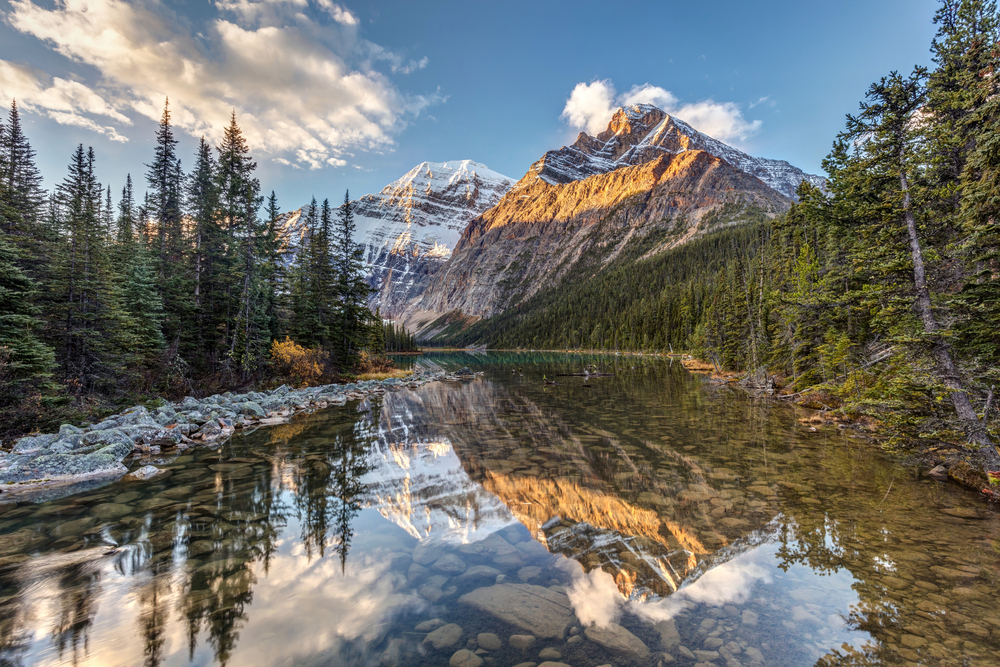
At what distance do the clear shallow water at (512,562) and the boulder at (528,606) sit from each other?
3cm

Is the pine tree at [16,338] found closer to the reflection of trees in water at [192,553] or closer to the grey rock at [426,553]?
the reflection of trees in water at [192,553]

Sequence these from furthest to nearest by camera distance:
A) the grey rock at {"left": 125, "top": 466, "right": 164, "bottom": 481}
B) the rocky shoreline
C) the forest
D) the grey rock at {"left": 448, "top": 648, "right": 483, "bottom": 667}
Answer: the grey rock at {"left": 125, "top": 466, "right": 164, "bottom": 481} < the rocky shoreline < the forest < the grey rock at {"left": 448, "top": 648, "right": 483, "bottom": 667}

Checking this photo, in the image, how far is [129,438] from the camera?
12.8 metres

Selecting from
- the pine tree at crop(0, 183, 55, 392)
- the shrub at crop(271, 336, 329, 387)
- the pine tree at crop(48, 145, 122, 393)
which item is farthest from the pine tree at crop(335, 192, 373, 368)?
the pine tree at crop(0, 183, 55, 392)

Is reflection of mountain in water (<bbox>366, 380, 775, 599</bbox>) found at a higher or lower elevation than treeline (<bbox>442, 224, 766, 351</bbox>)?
lower

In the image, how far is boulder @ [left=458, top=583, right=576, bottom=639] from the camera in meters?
4.97

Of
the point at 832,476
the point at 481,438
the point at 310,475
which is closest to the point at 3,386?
the point at 310,475

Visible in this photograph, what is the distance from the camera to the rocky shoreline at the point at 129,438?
403 inches

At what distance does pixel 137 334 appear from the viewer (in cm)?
2020

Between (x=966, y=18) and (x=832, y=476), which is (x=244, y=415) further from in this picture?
(x=966, y=18)

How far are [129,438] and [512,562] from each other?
44.2ft

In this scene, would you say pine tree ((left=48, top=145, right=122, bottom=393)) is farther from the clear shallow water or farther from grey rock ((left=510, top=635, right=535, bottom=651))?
grey rock ((left=510, top=635, right=535, bottom=651))

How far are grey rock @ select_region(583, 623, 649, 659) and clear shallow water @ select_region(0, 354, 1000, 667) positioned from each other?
0.03 metres

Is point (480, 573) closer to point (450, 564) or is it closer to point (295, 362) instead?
point (450, 564)
